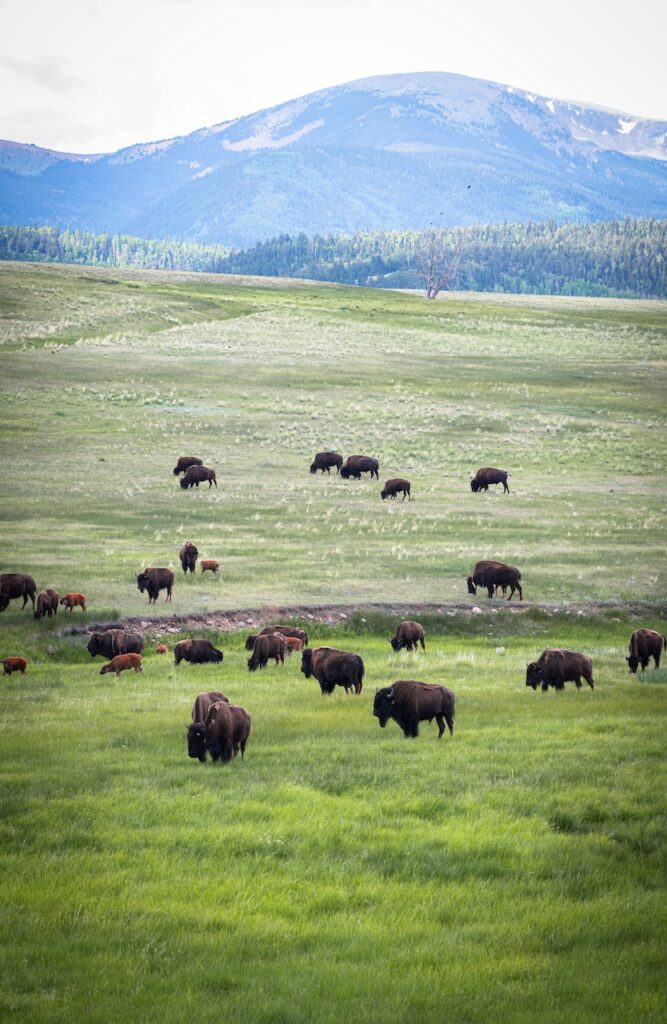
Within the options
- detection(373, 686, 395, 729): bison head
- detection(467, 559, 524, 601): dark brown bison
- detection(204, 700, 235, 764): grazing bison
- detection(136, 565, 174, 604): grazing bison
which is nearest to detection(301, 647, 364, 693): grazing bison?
detection(373, 686, 395, 729): bison head

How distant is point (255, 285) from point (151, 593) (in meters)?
158

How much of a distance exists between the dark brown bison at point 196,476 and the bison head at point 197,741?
3576 centimetres

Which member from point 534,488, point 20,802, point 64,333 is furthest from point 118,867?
point 64,333

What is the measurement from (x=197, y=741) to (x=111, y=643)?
1094 cm

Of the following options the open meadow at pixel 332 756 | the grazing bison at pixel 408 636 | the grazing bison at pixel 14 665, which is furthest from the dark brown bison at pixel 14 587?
the grazing bison at pixel 408 636

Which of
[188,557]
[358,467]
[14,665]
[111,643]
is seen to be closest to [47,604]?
[111,643]

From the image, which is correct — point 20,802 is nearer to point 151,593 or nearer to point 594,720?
point 594,720

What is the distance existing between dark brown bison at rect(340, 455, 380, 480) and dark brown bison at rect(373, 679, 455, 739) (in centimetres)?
3874

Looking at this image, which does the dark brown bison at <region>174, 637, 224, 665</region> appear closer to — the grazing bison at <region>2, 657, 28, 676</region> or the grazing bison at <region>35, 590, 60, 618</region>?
the grazing bison at <region>2, 657, 28, 676</region>

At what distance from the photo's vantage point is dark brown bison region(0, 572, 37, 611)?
30406mm

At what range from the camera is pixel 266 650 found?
25.8m

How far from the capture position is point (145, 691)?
23.1 meters

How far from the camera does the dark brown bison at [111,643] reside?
27297 millimetres

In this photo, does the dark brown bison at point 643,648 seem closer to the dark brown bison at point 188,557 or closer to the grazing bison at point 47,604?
the dark brown bison at point 188,557
